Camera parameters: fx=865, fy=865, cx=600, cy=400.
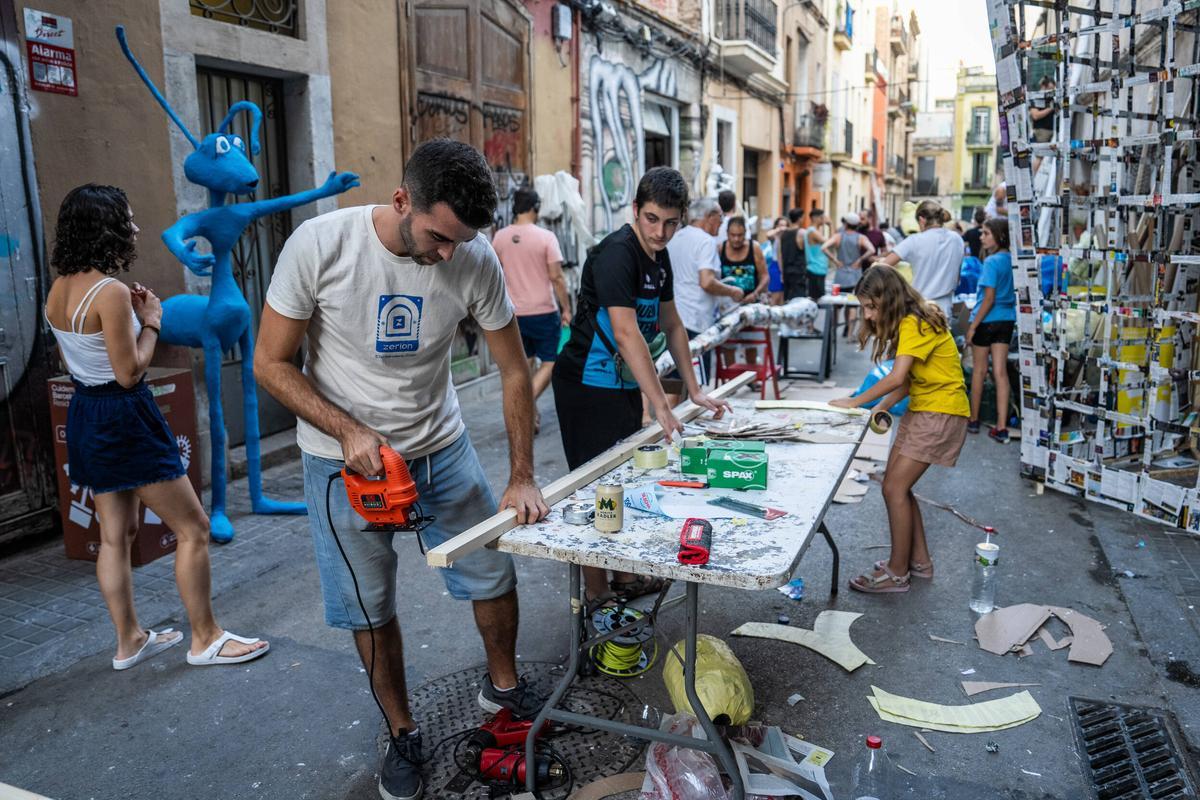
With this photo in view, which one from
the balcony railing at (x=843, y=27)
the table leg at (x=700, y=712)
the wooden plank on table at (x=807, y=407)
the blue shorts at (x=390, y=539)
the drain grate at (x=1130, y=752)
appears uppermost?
the balcony railing at (x=843, y=27)

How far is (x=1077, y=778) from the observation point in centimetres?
272

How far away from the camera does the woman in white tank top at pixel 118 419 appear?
315 cm

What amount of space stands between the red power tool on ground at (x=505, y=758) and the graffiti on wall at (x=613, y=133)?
861 cm

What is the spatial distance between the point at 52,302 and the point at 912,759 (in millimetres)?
3447

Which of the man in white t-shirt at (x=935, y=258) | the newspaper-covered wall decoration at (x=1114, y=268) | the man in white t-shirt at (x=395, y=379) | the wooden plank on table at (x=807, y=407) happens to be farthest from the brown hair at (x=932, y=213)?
the man in white t-shirt at (x=395, y=379)

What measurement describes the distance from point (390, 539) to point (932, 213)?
21.0ft

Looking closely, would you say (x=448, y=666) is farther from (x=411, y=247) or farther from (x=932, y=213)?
(x=932, y=213)

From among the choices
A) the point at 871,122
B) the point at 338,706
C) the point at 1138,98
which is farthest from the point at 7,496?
the point at 871,122

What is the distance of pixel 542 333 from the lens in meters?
6.82

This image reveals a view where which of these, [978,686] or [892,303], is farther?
[892,303]

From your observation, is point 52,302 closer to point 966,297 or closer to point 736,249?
point 736,249

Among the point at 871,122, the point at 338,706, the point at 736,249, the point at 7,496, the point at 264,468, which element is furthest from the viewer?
the point at 871,122

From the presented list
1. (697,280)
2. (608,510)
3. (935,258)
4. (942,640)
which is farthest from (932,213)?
(608,510)

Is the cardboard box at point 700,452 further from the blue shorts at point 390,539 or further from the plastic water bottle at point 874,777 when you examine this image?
the plastic water bottle at point 874,777
